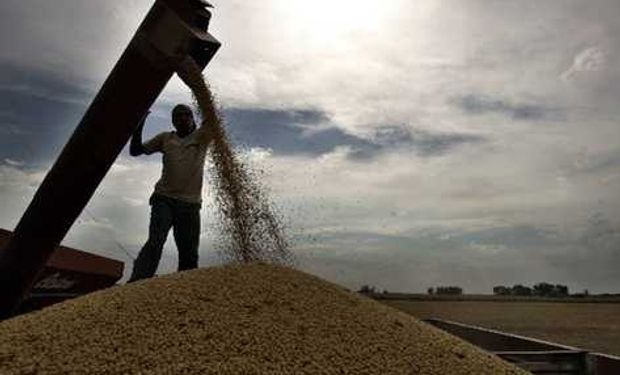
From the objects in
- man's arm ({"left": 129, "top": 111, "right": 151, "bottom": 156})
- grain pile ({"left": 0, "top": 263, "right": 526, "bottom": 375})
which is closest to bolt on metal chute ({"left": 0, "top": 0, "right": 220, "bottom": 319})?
grain pile ({"left": 0, "top": 263, "right": 526, "bottom": 375})

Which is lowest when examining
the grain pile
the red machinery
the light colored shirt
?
the grain pile

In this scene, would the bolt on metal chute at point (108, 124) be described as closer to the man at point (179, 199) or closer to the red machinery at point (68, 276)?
the man at point (179, 199)

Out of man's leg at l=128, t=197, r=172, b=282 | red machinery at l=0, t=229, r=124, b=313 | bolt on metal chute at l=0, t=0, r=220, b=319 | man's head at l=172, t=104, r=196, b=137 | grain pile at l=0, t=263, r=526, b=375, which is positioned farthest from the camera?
red machinery at l=0, t=229, r=124, b=313

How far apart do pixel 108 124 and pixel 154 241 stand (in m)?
1.25

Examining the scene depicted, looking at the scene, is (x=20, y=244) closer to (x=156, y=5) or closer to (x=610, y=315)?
(x=156, y=5)

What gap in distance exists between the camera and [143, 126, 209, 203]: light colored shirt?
449cm

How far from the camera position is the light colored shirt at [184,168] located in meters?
4.49

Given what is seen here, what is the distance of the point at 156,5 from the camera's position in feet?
10.9

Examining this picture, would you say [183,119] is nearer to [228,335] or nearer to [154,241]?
[154,241]

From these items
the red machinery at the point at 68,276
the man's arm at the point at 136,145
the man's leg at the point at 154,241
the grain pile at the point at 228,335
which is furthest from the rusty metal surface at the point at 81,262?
the grain pile at the point at 228,335

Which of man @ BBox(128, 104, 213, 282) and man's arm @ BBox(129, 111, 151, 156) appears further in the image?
man's arm @ BBox(129, 111, 151, 156)

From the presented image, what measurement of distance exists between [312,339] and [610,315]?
16.7 m

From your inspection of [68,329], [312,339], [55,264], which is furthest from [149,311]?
[55,264]

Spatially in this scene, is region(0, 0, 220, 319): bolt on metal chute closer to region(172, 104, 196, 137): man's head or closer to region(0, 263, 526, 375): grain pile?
region(0, 263, 526, 375): grain pile
